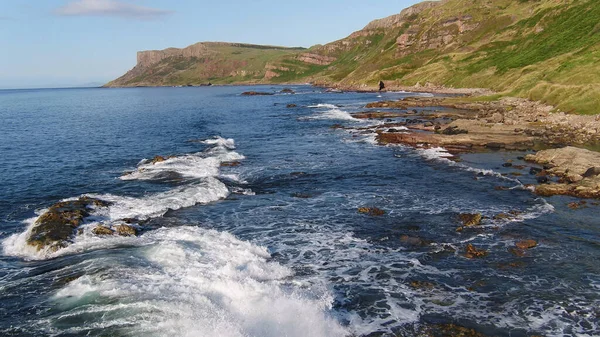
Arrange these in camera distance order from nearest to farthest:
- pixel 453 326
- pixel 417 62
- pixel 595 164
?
pixel 453 326 → pixel 595 164 → pixel 417 62

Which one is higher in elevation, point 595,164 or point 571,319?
point 595,164

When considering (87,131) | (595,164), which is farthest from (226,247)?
(87,131)

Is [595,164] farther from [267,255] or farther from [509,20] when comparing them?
[509,20]

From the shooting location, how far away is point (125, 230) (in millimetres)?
25484

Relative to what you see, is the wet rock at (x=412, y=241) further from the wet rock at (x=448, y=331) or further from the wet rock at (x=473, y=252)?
the wet rock at (x=448, y=331)

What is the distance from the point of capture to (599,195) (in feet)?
98.6

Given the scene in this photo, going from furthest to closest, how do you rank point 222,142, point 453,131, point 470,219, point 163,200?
Answer: point 222,142 → point 453,131 → point 163,200 → point 470,219

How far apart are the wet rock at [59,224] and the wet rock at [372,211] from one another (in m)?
18.7

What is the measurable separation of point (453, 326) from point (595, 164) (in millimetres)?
27504

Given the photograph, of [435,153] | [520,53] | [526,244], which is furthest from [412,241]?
[520,53]

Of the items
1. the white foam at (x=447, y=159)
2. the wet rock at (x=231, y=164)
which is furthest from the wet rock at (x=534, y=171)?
the wet rock at (x=231, y=164)

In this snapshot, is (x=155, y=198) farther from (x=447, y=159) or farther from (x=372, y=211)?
(x=447, y=159)

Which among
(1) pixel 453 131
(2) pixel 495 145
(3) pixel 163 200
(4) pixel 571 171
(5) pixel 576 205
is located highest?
(1) pixel 453 131

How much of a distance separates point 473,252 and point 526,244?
10.9 feet
